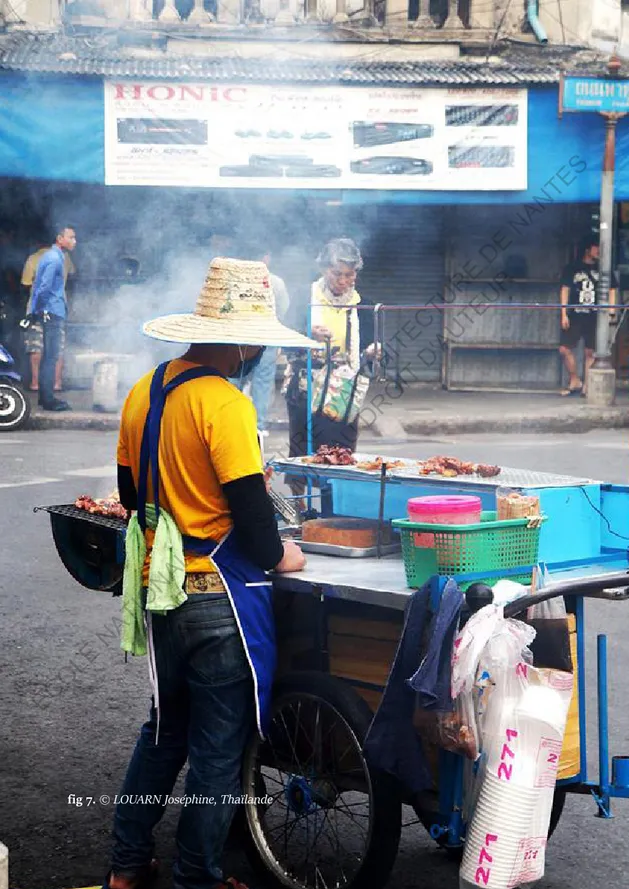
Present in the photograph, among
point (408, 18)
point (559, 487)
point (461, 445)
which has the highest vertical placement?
point (408, 18)

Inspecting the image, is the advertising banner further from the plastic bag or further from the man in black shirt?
the plastic bag

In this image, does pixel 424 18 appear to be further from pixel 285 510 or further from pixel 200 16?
pixel 285 510

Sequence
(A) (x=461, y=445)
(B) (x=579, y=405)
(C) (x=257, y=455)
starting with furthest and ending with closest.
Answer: (B) (x=579, y=405) → (A) (x=461, y=445) → (C) (x=257, y=455)

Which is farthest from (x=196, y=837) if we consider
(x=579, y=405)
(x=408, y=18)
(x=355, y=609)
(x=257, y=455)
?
(x=408, y=18)

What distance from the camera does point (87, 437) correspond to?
1359 centimetres

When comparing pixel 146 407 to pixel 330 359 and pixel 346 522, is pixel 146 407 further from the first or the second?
pixel 330 359

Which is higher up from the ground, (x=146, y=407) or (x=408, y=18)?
(x=408, y=18)

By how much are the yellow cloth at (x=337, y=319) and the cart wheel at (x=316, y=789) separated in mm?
4320

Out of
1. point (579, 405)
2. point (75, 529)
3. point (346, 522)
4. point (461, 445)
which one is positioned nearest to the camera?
point (346, 522)

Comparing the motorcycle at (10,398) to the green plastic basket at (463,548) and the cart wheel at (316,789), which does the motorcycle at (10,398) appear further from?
the green plastic basket at (463,548)

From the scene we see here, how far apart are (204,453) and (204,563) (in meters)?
0.29

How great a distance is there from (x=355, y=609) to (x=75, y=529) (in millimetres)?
1337

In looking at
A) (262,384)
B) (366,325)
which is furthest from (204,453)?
(262,384)

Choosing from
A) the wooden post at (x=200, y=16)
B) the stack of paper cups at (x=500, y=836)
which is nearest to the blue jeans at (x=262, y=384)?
the wooden post at (x=200, y=16)
